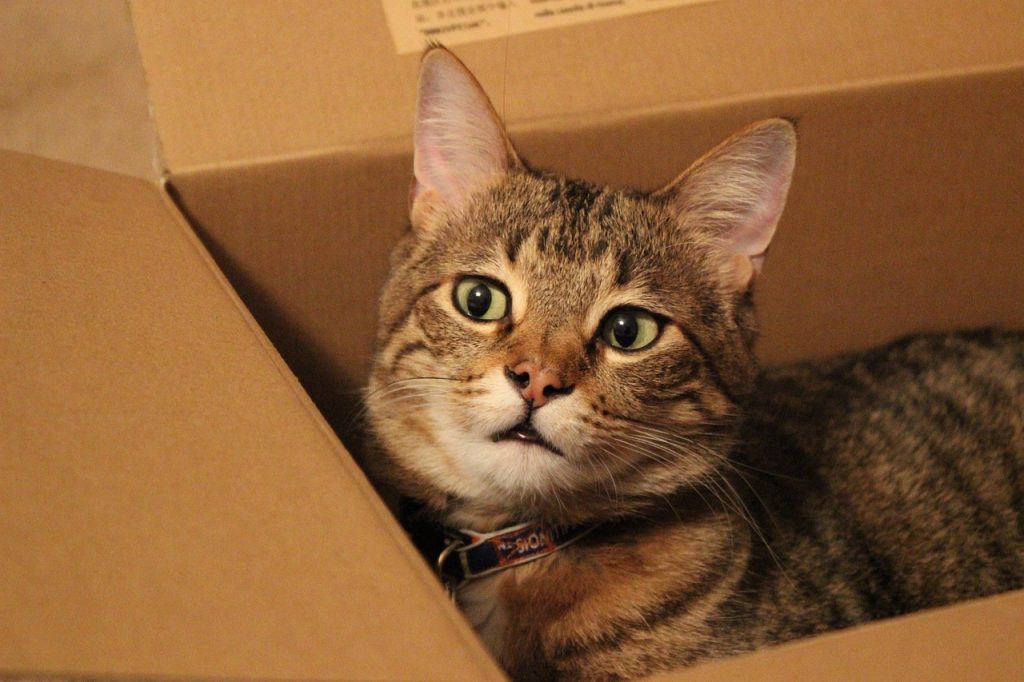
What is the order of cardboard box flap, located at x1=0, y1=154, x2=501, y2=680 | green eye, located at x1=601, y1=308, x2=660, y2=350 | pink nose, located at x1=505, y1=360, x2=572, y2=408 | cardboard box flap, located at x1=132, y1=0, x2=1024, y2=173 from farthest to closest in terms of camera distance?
cardboard box flap, located at x1=132, y1=0, x2=1024, y2=173 < green eye, located at x1=601, y1=308, x2=660, y2=350 < pink nose, located at x1=505, y1=360, x2=572, y2=408 < cardboard box flap, located at x1=0, y1=154, x2=501, y2=680

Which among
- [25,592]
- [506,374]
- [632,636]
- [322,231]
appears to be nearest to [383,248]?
[322,231]

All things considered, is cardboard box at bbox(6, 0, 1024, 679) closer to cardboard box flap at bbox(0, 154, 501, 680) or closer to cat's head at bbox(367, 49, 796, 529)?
cardboard box flap at bbox(0, 154, 501, 680)

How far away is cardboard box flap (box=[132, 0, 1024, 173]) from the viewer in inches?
47.2

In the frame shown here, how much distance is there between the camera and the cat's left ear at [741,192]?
3.35ft

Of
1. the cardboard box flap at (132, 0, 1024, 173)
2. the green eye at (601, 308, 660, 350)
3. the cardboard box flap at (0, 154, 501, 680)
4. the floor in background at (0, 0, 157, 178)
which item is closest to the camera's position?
the cardboard box flap at (0, 154, 501, 680)

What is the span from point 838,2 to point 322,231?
84cm

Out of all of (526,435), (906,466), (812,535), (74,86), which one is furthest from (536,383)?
(74,86)

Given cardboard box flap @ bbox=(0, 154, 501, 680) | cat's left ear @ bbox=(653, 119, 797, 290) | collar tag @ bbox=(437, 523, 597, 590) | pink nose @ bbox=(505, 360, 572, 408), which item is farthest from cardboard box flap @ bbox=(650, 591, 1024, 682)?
cat's left ear @ bbox=(653, 119, 797, 290)

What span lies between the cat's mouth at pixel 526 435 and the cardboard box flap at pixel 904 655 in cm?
34

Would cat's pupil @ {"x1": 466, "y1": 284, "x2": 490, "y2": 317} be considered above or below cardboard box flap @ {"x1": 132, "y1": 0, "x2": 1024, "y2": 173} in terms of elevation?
below

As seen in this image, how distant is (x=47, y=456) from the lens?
645mm

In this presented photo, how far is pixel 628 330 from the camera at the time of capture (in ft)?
3.33

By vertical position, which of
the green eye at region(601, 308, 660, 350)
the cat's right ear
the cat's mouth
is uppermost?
the cat's right ear

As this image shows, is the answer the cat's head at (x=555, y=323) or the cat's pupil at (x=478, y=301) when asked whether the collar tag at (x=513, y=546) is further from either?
the cat's pupil at (x=478, y=301)
